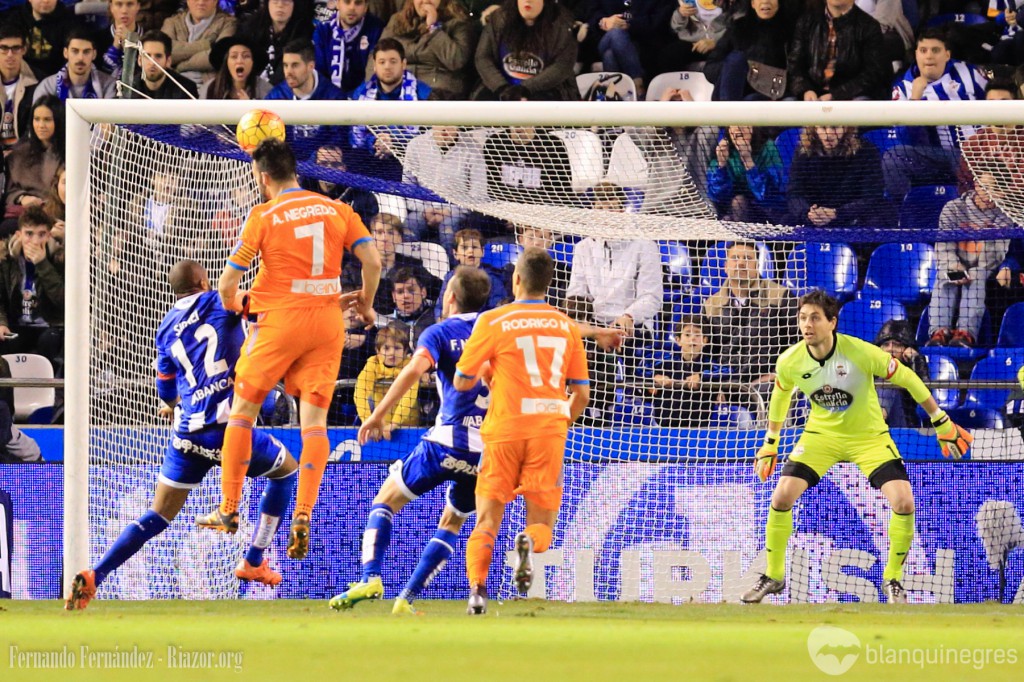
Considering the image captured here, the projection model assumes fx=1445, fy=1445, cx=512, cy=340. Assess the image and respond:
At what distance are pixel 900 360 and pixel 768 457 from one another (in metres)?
1.73

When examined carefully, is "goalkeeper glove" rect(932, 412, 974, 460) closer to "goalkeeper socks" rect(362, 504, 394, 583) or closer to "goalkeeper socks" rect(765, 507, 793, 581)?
"goalkeeper socks" rect(765, 507, 793, 581)

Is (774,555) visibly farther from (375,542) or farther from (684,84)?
(684,84)

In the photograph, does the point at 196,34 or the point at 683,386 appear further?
the point at 196,34

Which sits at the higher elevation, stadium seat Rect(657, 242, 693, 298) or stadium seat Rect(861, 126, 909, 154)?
stadium seat Rect(861, 126, 909, 154)

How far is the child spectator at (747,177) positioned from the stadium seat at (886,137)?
693 millimetres

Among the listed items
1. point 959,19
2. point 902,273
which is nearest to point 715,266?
point 902,273

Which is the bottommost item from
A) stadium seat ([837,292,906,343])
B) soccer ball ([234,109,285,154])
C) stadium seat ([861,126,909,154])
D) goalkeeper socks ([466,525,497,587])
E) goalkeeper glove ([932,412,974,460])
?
goalkeeper socks ([466,525,497,587])

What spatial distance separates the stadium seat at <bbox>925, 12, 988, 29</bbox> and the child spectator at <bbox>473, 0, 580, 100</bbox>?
320cm

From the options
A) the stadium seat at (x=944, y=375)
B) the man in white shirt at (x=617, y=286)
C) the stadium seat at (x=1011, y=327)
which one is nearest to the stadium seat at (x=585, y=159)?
the man in white shirt at (x=617, y=286)

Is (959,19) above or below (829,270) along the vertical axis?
above

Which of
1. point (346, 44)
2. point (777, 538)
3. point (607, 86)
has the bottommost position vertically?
point (777, 538)

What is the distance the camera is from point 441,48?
1271 cm

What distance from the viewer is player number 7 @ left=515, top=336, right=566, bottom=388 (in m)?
7.56

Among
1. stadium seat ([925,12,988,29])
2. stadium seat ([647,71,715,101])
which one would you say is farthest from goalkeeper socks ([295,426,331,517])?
stadium seat ([925,12,988,29])
